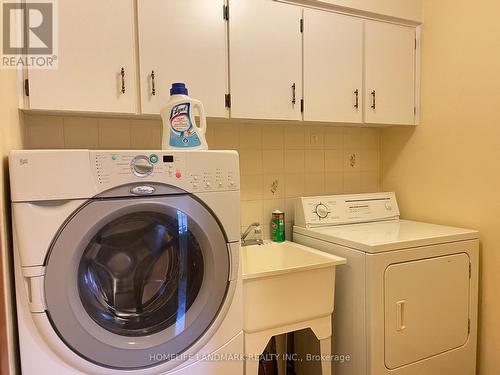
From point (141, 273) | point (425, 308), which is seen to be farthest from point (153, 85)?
point (425, 308)

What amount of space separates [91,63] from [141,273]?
2.72 feet

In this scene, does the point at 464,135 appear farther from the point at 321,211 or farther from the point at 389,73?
the point at 321,211

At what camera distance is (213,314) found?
1255mm

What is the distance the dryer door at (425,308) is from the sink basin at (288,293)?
0.88 ft

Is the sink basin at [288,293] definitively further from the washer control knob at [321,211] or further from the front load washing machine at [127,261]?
the washer control knob at [321,211]

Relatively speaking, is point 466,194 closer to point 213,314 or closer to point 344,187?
point 344,187

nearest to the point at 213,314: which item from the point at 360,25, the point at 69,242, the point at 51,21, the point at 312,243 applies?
the point at 69,242

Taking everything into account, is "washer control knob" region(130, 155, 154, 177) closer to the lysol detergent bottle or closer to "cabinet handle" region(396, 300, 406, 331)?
the lysol detergent bottle

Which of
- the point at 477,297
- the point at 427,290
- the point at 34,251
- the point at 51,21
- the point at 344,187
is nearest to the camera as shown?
the point at 34,251

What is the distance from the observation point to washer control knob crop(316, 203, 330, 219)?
199cm

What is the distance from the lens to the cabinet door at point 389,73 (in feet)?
6.41

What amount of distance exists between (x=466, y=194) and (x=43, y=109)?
2.02 m

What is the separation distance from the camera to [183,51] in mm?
1518

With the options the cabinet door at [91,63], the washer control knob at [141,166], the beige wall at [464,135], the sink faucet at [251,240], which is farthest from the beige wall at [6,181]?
the beige wall at [464,135]
